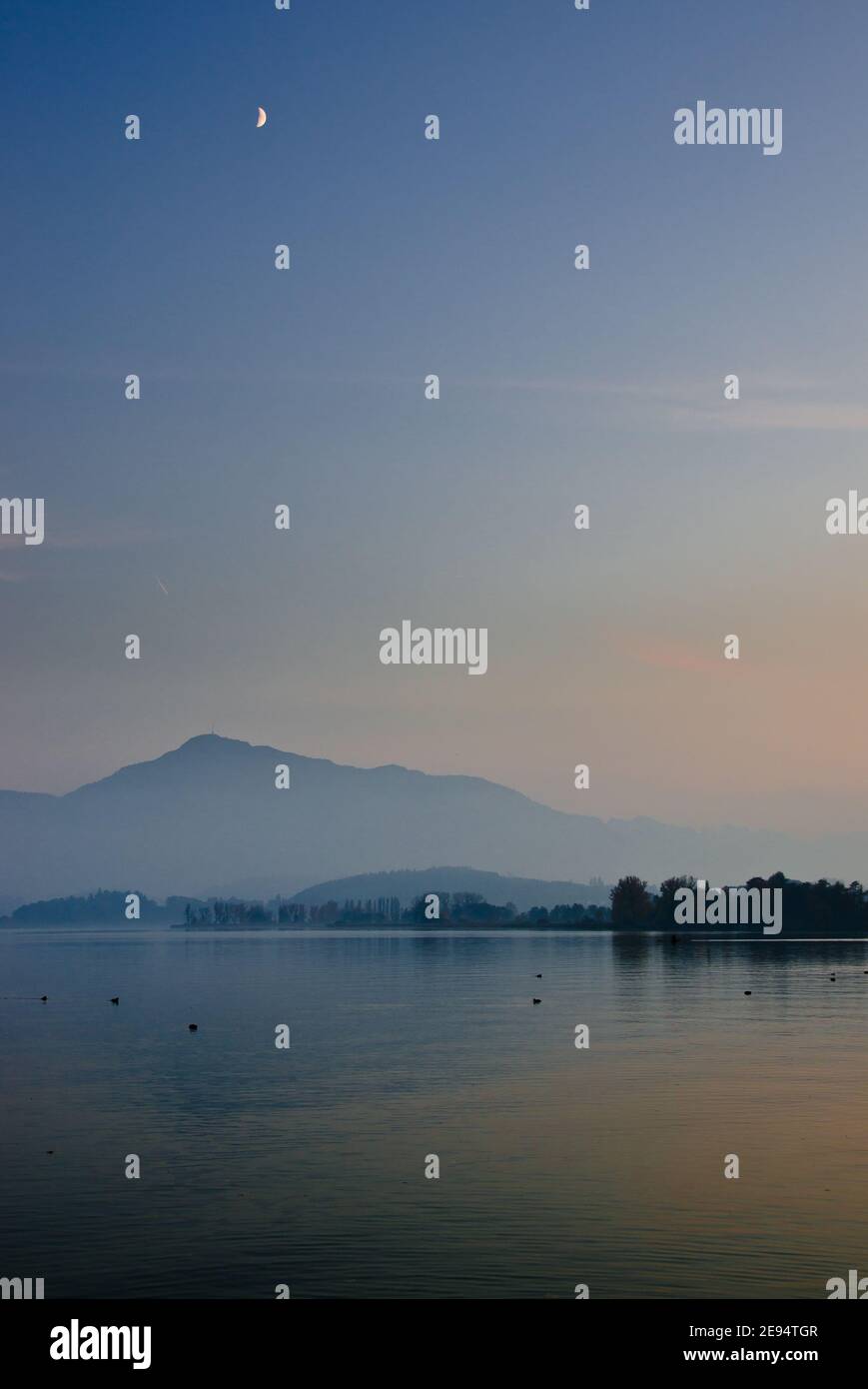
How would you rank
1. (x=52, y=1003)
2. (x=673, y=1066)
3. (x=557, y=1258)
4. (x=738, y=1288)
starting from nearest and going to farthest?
(x=738, y=1288)
(x=557, y=1258)
(x=673, y=1066)
(x=52, y=1003)

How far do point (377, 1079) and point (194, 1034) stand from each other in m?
30.5

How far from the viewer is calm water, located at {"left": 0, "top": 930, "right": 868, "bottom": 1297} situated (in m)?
36.0

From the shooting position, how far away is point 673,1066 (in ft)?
251

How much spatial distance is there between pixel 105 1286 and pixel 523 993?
107m

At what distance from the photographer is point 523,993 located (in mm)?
139250

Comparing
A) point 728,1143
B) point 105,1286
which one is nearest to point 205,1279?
point 105,1286

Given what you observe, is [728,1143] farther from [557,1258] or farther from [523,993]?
[523,993]

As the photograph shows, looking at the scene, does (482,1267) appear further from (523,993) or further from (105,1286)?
(523,993)

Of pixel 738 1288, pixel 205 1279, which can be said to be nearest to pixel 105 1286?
pixel 205 1279

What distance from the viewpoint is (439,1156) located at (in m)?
50.2

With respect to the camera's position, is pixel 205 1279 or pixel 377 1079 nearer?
pixel 205 1279

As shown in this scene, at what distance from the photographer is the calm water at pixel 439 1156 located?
36031 mm
